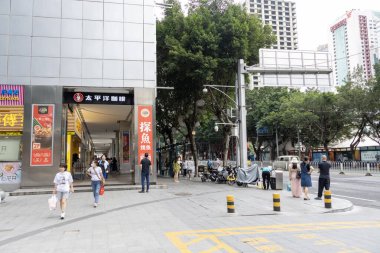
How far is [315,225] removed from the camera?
8578 millimetres

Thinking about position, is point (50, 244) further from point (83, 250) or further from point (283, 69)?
point (283, 69)

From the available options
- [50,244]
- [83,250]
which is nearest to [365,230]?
[83,250]

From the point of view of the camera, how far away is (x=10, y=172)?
54.9ft

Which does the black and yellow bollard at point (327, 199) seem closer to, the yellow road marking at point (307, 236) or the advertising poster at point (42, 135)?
the yellow road marking at point (307, 236)

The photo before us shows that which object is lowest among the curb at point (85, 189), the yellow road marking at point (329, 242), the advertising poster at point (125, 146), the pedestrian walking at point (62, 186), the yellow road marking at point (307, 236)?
the yellow road marking at point (307, 236)

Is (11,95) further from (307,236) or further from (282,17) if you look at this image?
(282,17)

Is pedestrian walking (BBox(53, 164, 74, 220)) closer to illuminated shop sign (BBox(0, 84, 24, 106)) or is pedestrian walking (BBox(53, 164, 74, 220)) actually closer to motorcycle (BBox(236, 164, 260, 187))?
illuminated shop sign (BBox(0, 84, 24, 106))

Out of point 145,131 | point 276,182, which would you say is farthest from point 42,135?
point 276,182

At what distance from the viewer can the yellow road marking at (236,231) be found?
6657 millimetres

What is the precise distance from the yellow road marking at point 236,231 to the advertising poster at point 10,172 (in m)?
12.0

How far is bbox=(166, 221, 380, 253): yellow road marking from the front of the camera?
6657 millimetres

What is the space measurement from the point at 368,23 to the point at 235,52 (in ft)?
75.4

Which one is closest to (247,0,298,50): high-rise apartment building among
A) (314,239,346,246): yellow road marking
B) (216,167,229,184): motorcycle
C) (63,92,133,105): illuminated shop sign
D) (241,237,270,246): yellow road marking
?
(216,167,229,184): motorcycle

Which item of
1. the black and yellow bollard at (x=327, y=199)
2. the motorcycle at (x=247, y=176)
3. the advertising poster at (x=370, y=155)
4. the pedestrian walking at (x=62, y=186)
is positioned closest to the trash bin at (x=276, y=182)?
the motorcycle at (x=247, y=176)
